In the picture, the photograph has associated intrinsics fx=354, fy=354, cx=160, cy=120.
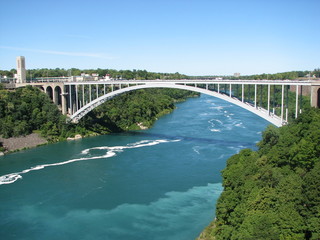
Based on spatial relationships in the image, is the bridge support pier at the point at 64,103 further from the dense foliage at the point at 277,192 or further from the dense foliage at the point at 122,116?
the dense foliage at the point at 277,192

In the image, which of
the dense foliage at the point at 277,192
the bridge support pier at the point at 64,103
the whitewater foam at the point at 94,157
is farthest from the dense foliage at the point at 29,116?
the dense foliage at the point at 277,192

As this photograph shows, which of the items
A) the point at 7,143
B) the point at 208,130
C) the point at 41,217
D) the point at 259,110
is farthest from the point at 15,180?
the point at 208,130

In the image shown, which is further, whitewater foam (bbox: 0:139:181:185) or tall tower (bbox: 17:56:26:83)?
tall tower (bbox: 17:56:26:83)

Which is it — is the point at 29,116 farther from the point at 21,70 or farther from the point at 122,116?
the point at 21,70

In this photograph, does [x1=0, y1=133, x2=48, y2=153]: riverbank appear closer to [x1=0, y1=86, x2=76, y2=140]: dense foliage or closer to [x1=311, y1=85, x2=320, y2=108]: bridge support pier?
[x1=0, y1=86, x2=76, y2=140]: dense foliage

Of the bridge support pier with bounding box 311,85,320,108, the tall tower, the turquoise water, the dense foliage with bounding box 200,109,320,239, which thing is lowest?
the turquoise water

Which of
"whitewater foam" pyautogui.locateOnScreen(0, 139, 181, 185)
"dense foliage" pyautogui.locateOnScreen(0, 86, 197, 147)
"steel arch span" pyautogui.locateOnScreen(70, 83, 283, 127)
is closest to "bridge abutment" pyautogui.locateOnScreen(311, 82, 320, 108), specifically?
"steel arch span" pyautogui.locateOnScreen(70, 83, 283, 127)

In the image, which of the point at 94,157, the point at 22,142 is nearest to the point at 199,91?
the point at 94,157
